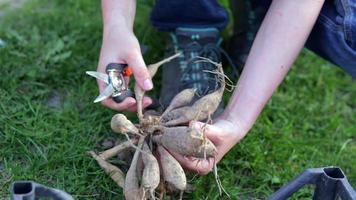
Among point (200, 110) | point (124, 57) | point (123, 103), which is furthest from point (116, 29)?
point (200, 110)

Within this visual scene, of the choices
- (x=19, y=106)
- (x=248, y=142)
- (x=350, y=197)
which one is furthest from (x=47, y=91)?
(x=350, y=197)

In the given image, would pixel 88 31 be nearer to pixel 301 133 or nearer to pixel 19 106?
pixel 19 106

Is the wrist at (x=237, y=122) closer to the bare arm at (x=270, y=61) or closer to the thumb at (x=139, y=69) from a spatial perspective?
the bare arm at (x=270, y=61)

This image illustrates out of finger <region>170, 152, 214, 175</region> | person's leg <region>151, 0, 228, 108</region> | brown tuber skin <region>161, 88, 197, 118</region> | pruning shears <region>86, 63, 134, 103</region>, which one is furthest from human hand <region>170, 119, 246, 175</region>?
person's leg <region>151, 0, 228, 108</region>

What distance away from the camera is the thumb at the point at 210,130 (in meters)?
1.35

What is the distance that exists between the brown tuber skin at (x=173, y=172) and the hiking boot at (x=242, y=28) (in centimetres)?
72

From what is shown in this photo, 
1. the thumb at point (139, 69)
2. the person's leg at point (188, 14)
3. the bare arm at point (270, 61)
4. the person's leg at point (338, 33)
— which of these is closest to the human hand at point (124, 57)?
the thumb at point (139, 69)

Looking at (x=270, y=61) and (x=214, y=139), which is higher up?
(x=270, y=61)

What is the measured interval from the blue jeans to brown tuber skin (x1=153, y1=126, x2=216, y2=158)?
1.72 ft

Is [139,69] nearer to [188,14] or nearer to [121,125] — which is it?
[121,125]

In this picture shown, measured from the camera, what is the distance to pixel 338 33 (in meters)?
1.62

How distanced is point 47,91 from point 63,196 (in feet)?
2.32

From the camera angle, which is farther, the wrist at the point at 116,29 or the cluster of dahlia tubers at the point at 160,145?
the wrist at the point at 116,29

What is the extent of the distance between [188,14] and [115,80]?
1.56 feet
